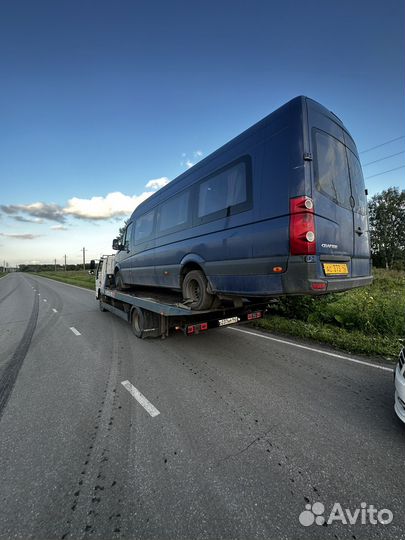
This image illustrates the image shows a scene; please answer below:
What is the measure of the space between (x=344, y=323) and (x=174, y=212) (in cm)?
477

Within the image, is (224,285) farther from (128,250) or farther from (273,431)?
(128,250)

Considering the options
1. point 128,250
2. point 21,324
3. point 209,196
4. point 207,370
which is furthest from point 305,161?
point 21,324

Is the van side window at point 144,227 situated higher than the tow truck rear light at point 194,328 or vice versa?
the van side window at point 144,227

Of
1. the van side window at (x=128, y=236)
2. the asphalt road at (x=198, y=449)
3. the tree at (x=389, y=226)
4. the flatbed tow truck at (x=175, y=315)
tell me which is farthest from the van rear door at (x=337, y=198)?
the tree at (x=389, y=226)

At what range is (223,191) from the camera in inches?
165

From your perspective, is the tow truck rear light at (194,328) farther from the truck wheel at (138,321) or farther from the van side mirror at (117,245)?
the van side mirror at (117,245)

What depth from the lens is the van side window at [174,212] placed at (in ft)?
16.9

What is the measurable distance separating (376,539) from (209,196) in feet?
13.9

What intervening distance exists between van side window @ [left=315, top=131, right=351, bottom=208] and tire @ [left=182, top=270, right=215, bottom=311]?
2.31 m

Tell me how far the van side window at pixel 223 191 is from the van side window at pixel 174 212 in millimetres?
511

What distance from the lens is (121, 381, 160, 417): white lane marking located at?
296 cm

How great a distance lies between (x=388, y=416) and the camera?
2.76 metres

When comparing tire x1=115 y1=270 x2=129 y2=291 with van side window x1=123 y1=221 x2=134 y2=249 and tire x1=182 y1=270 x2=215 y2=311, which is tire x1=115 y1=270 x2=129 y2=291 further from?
tire x1=182 y1=270 x2=215 y2=311

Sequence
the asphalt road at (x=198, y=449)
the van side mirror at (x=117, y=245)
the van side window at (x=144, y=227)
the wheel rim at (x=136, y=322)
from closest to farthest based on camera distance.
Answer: the asphalt road at (x=198, y=449) → the wheel rim at (x=136, y=322) → the van side window at (x=144, y=227) → the van side mirror at (x=117, y=245)
